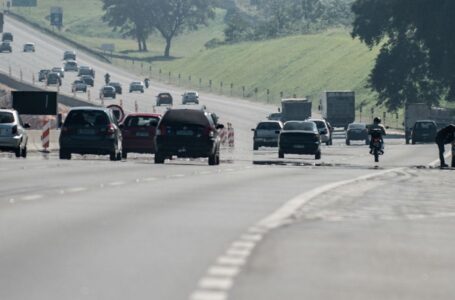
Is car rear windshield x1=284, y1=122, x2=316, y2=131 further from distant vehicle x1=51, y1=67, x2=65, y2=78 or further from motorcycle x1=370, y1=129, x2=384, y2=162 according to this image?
distant vehicle x1=51, y1=67, x2=65, y2=78

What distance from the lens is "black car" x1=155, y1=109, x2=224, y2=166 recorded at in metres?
45.8

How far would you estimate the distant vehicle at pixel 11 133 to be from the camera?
48.7m

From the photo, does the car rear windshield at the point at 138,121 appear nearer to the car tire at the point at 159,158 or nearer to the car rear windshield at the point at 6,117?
the car rear windshield at the point at 6,117

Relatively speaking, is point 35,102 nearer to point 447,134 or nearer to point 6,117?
point 6,117

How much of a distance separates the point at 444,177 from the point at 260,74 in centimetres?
15494

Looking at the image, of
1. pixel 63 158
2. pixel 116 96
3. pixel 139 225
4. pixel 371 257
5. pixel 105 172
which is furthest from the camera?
pixel 116 96

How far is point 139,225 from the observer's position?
62.4ft

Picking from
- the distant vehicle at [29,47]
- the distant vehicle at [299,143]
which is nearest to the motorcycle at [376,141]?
the distant vehicle at [299,143]

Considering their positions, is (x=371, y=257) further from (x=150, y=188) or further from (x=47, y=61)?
(x=47, y=61)

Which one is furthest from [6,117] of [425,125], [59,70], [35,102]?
[59,70]

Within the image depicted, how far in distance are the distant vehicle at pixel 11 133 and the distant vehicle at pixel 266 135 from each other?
29.3 metres

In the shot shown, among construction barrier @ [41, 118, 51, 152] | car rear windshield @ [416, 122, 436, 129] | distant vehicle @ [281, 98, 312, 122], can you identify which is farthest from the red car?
distant vehicle @ [281, 98, 312, 122]

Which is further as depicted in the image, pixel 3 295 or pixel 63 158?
pixel 63 158

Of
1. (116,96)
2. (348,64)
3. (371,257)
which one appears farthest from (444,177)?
(348,64)
